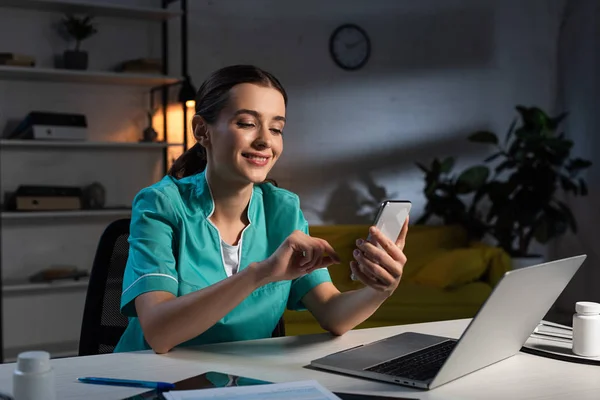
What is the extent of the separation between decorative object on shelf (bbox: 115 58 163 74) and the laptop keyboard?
3.14 metres

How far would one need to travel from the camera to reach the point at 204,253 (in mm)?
1550

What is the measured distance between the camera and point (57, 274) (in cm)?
397

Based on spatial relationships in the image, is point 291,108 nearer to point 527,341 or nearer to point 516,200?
point 516,200

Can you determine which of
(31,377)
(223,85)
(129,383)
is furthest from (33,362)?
(223,85)

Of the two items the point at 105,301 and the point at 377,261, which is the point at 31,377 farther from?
the point at 105,301

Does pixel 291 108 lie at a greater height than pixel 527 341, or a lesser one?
greater

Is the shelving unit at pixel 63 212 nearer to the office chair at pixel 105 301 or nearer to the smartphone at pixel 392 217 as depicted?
the office chair at pixel 105 301

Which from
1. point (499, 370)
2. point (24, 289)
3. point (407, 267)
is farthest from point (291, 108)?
point (499, 370)

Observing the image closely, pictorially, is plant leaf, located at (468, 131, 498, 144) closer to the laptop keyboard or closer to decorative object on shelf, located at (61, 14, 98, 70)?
decorative object on shelf, located at (61, 14, 98, 70)

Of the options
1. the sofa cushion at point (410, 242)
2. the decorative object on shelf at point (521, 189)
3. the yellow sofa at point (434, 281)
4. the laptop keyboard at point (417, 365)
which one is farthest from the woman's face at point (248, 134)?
the decorative object on shelf at point (521, 189)

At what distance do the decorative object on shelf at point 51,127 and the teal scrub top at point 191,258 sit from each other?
96.7 inches

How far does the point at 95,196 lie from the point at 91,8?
1.01 m

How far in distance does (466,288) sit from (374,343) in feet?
9.09

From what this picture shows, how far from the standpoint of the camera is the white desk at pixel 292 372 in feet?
3.61
